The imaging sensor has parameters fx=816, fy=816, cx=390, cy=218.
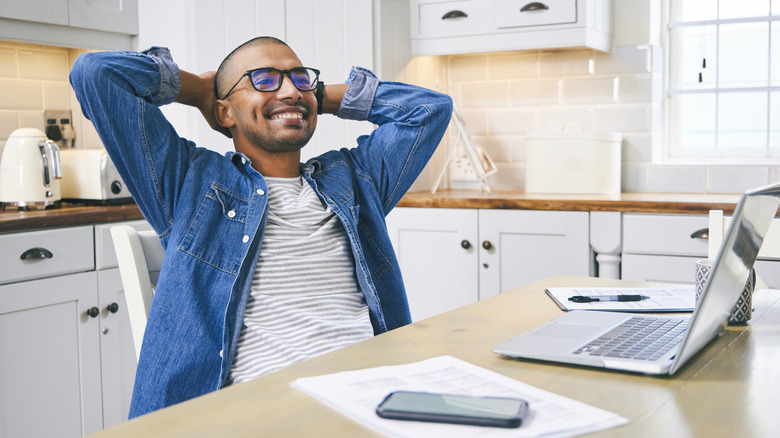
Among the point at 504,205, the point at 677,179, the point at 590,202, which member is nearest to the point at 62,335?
the point at 504,205

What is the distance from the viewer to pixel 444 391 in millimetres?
966

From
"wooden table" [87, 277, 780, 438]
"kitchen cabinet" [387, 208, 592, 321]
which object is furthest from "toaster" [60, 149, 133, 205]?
"wooden table" [87, 277, 780, 438]

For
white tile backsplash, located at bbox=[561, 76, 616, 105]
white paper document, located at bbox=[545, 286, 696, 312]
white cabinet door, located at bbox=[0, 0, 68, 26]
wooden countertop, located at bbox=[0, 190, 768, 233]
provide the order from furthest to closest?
white tile backsplash, located at bbox=[561, 76, 616, 105], white cabinet door, located at bbox=[0, 0, 68, 26], wooden countertop, located at bbox=[0, 190, 768, 233], white paper document, located at bbox=[545, 286, 696, 312]

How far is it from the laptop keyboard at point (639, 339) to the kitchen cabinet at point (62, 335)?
201 cm

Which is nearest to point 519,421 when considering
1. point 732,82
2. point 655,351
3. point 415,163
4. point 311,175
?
point 655,351

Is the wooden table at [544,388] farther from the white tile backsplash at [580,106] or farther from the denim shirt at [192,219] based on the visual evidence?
the white tile backsplash at [580,106]

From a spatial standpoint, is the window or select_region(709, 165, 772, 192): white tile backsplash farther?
the window

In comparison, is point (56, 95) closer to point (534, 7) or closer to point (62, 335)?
point (62, 335)

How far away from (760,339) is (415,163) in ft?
3.17

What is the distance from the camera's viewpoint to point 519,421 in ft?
2.74

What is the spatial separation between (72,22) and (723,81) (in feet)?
8.95

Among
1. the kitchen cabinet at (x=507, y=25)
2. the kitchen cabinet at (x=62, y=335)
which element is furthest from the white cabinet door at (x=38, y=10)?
the kitchen cabinet at (x=507, y=25)

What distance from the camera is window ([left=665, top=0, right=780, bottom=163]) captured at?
346cm

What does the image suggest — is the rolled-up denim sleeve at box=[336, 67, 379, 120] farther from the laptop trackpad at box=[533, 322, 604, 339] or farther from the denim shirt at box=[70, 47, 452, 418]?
the laptop trackpad at box=[533, 322, 604, 339]
